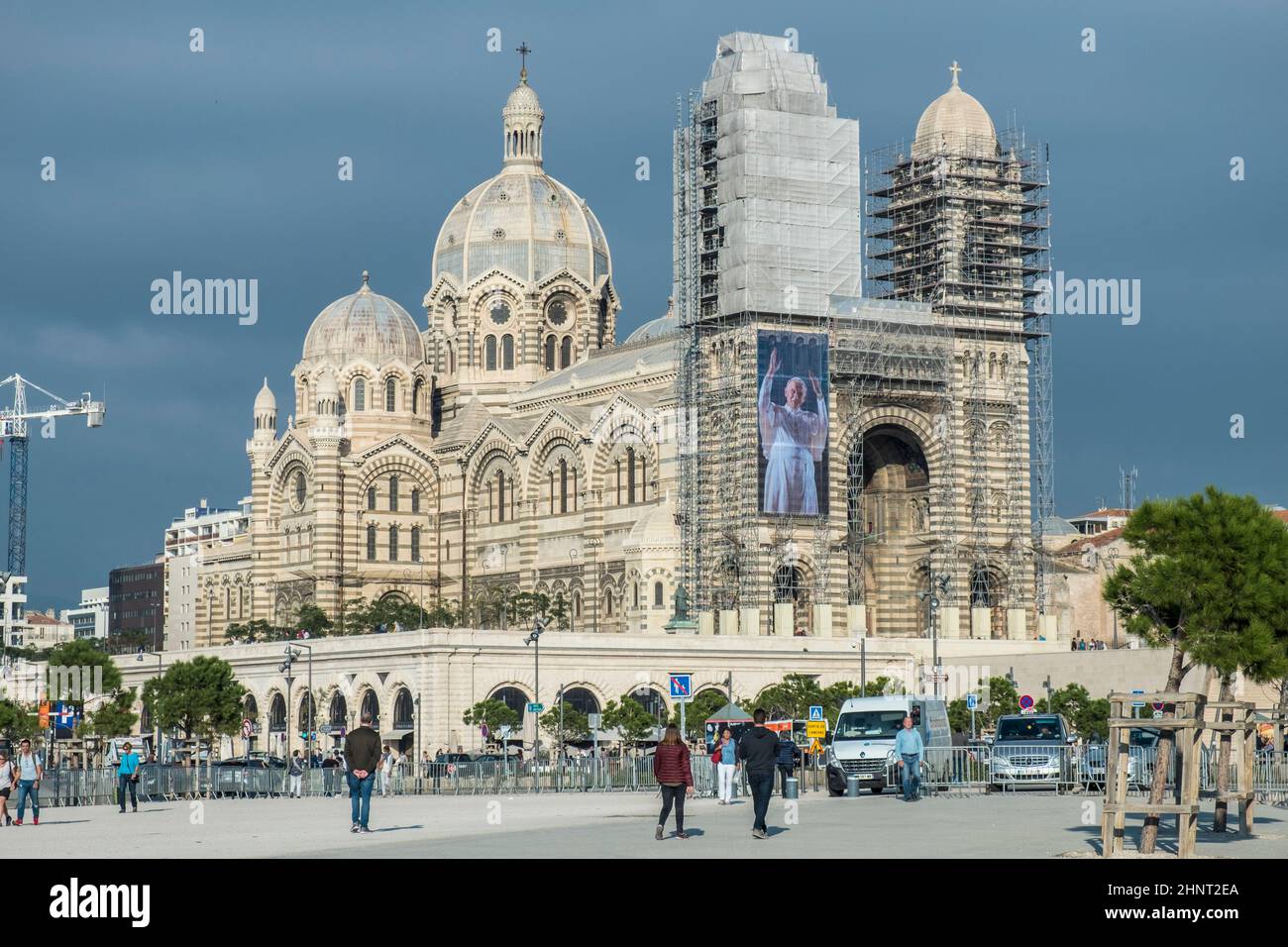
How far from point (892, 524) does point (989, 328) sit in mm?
9751

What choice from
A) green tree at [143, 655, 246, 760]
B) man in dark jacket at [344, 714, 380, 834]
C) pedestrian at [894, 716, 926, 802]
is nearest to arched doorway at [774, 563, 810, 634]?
green tree at [143, 655, 246, 760]

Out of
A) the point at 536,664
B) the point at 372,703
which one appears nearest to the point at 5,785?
the point at 536,664

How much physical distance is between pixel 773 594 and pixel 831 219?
51.7 feet

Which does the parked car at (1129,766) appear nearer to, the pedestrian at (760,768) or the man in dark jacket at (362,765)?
the pedestrian at (760,768)

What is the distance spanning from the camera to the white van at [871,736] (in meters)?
42.3

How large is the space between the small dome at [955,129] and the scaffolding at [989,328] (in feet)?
0.32

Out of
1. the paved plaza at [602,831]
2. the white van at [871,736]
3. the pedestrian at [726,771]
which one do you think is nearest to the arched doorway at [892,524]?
the white van at [871,736]

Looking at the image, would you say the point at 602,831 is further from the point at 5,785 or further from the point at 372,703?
the point at 372,703

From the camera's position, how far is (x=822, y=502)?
3511 inches

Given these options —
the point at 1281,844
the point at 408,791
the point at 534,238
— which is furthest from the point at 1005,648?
the point at 1281,844

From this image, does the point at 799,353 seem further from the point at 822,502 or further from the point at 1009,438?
the point at 1009,438

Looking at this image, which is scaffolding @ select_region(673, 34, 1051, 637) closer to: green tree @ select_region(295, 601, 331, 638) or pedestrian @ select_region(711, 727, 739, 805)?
green tree @ select_region(295, 601, 331, 638)

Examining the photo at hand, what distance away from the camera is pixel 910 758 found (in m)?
38.2

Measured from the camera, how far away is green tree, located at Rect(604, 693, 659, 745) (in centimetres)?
7456
